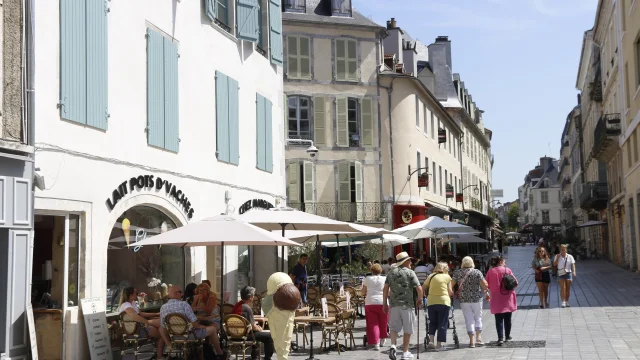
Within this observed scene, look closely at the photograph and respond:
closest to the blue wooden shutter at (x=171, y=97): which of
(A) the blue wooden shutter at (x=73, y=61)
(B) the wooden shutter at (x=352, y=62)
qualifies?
(A) the blue wooden shutter at (x=73, y=61)

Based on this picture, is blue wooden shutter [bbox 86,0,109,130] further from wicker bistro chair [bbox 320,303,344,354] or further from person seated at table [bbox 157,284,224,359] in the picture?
wicker bistro chair [bbox 320,303,344,354]

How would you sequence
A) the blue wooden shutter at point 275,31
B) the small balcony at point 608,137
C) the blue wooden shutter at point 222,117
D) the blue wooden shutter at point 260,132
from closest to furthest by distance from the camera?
the blue wooden shutter at point 222,117 → the blue wooden shutter at point 260,132 → the blue wooden shutter at point 275,31 → the small balcony at point 608,137

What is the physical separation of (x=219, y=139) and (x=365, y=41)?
19790 mm

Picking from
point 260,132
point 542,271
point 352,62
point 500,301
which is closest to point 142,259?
point 500,301

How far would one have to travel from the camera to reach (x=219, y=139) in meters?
17.1

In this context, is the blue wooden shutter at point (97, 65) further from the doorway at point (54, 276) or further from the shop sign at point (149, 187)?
the doorway at point (54, 276)

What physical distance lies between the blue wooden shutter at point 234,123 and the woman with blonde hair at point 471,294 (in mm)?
6050

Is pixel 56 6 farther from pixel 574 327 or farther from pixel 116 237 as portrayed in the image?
pixel 574 327

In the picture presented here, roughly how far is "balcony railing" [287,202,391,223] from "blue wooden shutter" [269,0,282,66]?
13.6 m

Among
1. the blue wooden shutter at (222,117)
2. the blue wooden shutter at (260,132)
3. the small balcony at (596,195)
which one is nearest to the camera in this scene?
the blue wooden shutter at (222,117)

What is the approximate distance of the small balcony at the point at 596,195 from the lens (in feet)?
155

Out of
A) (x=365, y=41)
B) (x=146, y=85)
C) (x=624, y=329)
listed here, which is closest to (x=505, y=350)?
(x=624, y=329)

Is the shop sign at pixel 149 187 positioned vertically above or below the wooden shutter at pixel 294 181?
below

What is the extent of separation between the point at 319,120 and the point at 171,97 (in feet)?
66.3
